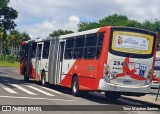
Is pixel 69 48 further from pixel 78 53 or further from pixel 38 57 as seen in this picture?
pixel 38 57

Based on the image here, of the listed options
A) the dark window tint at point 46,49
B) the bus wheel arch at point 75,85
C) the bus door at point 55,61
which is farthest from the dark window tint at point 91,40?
the dark window tint at point 46,49

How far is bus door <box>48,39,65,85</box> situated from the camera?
77.3ft

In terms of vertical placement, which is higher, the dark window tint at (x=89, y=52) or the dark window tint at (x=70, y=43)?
the dark window tint at (x=70, y=43)

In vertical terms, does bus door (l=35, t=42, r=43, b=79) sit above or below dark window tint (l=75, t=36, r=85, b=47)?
below

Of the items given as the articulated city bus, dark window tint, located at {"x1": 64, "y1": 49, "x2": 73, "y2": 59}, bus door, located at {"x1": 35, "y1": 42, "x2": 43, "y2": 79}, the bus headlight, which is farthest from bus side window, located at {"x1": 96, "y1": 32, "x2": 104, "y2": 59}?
bus door, located at {"x1": 35, "y1": 42, "x2": 43, "y2": 79}

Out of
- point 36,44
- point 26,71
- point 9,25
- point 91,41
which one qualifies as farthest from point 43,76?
point 9,25

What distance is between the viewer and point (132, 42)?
18.2 m

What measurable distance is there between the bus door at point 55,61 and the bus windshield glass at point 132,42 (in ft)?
19.4

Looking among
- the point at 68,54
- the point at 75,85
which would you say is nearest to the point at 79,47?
the point at 68,54

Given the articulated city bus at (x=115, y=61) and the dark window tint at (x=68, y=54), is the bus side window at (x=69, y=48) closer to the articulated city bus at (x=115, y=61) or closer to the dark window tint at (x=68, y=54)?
the dark window tint at (x=68, y=54)

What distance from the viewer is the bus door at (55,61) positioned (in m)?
23.6

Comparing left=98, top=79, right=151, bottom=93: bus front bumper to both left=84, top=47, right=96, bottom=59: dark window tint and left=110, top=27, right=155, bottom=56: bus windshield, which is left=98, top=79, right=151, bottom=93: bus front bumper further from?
left=84, top=47, right=96, bottom=59: dark window tint

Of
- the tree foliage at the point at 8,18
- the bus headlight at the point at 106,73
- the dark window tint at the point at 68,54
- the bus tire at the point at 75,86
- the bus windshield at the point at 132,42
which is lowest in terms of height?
the bus tire at the point at 75,86

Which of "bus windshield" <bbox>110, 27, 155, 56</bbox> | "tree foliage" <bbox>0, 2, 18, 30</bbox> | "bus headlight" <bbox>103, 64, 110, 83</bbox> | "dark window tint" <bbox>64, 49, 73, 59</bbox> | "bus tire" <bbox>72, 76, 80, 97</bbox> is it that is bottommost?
"bus tire" <bbox>72, 76, 80, 97</bbox>
